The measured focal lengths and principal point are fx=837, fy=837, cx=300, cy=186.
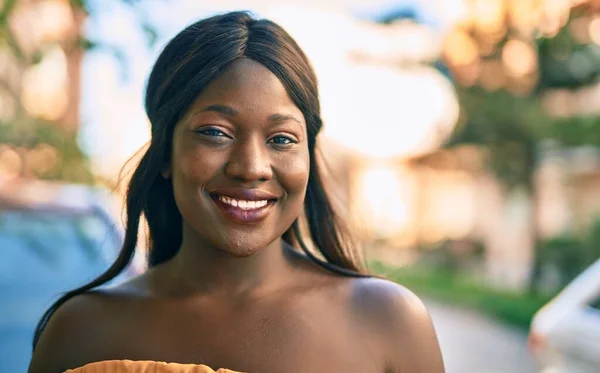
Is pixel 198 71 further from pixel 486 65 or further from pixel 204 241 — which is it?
pixel 486 65

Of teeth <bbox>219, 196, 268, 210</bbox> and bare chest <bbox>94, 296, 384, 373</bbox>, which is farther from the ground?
teeth <bbox>219, 196, 268, 210</bbox>

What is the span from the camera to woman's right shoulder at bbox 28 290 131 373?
6.00 ft

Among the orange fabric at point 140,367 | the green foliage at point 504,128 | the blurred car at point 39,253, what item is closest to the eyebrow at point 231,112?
the orange fabric at point 140,367

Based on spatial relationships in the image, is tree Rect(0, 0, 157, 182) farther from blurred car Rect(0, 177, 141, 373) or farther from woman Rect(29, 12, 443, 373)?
woman Rect(29, 12, 443, 373)

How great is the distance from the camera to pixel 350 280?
1919 millimetres

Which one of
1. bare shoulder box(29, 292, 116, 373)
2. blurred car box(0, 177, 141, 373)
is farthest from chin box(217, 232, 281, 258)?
blurred car box(0, 177, 141, 373)

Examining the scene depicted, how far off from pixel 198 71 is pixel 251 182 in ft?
0.88

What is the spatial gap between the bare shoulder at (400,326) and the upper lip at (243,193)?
33 cm

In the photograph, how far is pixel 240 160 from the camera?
67.4 inches

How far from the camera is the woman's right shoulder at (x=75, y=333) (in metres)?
1.83

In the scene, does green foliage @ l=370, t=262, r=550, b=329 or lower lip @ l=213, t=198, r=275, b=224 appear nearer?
lower lip @ l=213, t=198, r=275, b=224

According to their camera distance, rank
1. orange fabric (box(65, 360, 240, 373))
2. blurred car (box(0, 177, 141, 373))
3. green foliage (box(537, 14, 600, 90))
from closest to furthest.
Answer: orange fabric (box(65, 360, 240, 373)) < blurred car (box(0, 177, 141, 373)) < green foliage (box(537, 14, 600, 90))

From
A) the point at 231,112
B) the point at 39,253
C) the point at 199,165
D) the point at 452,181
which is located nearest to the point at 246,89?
the point at 231,112

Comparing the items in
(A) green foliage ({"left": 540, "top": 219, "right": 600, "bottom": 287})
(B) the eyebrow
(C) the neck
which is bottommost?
(A) green foliage ({"left": 540, "top": 219, "right": 600, "bottom": 287})
